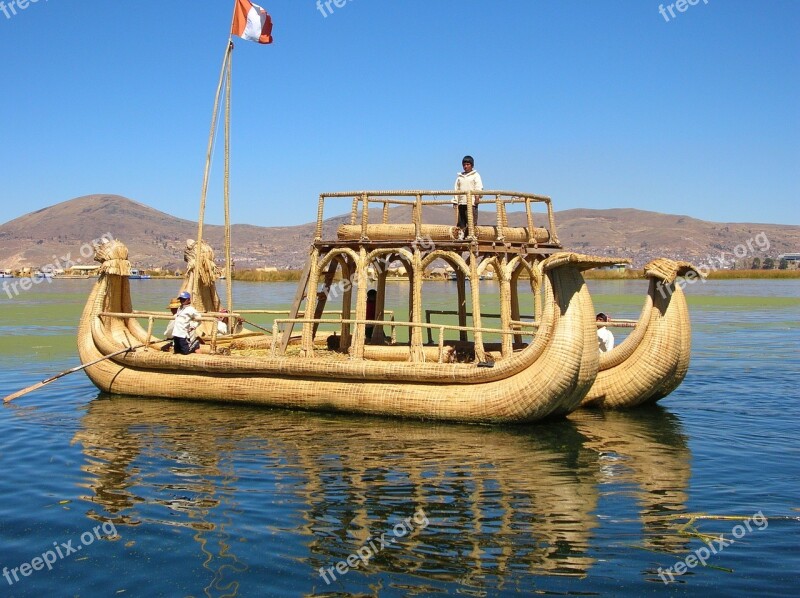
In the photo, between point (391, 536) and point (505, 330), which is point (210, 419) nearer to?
point (505, 330)

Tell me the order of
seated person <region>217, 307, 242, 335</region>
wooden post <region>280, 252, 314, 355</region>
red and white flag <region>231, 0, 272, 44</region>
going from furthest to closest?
seated person <region>217, 307, 242, 335</region>, red and white flag <region>231, 0, 272, 44</region>, wooden post <region>280, 252, 314, 355</region>

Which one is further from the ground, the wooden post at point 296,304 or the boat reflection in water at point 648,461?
the wooden post at point 296,304

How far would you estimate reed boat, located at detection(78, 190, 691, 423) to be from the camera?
42.7ft

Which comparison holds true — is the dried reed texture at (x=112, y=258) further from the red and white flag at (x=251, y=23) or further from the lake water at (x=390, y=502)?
the red and white flag at (x=251, y=23)
